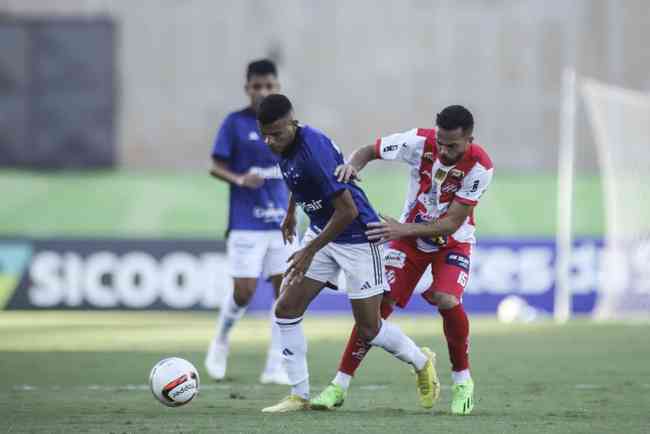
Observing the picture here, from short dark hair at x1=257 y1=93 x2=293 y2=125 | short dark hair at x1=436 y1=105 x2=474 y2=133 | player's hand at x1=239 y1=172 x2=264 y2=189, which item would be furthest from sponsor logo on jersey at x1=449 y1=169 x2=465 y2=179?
player's hand at x1=239 y1=172 x2=264 y2=189

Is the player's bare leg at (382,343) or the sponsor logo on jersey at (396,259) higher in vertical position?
the sponsor logo on jersey at (396,259)

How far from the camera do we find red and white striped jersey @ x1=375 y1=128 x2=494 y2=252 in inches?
295

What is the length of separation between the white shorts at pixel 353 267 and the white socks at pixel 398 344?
0.25 m

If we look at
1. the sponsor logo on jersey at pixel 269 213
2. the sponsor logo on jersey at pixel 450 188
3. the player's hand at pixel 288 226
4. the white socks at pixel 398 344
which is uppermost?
the sponsor logo on jersey at pixel 450 188

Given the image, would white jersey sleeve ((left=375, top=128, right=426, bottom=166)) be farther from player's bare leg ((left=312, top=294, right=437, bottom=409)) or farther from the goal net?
the goal net

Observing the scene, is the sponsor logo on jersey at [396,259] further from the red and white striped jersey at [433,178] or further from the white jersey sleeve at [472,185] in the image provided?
the white jersey sleeve at [472,185]

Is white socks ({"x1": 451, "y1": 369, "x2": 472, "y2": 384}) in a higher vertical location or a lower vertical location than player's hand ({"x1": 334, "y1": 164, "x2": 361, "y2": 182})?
lower

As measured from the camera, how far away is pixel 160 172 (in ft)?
82.6

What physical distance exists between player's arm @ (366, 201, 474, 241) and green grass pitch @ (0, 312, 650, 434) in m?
1.09

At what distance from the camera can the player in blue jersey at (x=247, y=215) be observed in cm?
972

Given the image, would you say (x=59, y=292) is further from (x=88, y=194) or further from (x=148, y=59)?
(x=148, y=59)

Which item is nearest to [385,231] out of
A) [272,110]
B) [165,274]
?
[272,110]

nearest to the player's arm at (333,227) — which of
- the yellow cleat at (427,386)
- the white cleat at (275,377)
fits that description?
the yellow cleat at (427,386)

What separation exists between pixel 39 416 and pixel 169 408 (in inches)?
33.4
